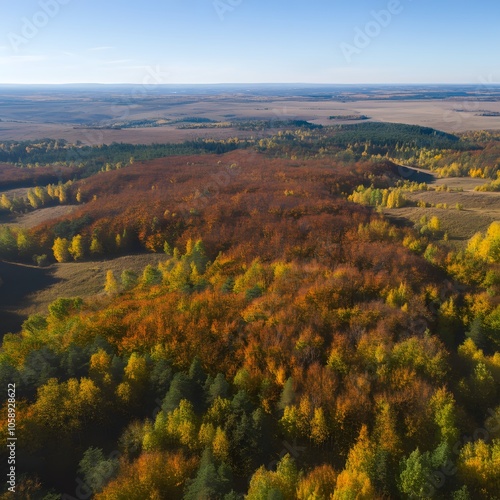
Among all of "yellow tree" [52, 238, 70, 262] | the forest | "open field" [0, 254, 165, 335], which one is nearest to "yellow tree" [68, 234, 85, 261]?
"yellow tree" [52, 238, 70, 262]

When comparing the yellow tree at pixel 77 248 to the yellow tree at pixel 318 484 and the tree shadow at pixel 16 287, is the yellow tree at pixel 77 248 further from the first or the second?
the yellow tree at pixel 318 484

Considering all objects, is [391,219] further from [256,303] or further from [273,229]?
[256,303]

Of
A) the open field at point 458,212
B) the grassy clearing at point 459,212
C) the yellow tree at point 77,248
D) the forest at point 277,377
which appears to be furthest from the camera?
the yellow tree at point 77,248

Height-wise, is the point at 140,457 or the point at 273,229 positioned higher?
the point at 273,229

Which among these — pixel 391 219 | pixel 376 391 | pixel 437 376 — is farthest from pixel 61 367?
pixel 391 219

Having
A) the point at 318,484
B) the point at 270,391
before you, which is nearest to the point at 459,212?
the point at 270,391

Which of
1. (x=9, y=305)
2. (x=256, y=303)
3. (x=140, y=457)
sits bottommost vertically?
(x=9, y=305)

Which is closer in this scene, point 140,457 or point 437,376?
point 140,457

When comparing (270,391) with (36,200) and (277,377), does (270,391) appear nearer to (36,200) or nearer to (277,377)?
(277,377)

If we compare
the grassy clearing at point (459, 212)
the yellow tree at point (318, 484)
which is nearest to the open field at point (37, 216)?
the grassy clearing at point (459, 212)
